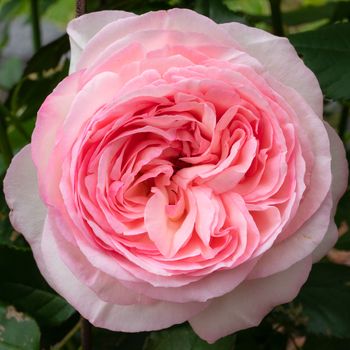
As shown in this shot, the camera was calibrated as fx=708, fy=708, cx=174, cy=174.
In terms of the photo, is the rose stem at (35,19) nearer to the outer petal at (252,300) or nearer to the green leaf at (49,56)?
the green leaf at (49,56)

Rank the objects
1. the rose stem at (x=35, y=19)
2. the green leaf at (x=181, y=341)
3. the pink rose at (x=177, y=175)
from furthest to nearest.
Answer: the rose stem at (x=35, y=19)
the green leaf at (x=181, y=341)
the pink rose at (x=177, y=175)

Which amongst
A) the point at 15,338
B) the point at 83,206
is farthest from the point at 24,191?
the point at 15,338

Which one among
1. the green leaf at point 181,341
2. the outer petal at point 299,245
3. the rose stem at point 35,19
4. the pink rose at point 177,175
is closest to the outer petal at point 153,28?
the pink rose at point 177,175

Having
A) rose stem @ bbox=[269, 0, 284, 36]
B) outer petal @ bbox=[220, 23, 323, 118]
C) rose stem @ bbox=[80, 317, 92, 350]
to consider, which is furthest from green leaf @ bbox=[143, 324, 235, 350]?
rose stem @ bbox=[269, 0, 284, 36]

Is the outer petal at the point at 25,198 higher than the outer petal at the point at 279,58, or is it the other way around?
the outer petal at the point at 279,58

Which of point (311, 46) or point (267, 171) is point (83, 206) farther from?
point (311, 46)

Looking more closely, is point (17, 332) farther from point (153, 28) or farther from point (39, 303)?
point (153, 28)

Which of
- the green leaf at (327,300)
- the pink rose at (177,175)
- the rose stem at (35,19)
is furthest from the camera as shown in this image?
the rose stem at (35,19)

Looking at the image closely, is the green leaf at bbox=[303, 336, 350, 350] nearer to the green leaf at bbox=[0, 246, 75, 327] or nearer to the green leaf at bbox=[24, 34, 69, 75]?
the green leaf at bbox=[0, 246, 75, 327]
